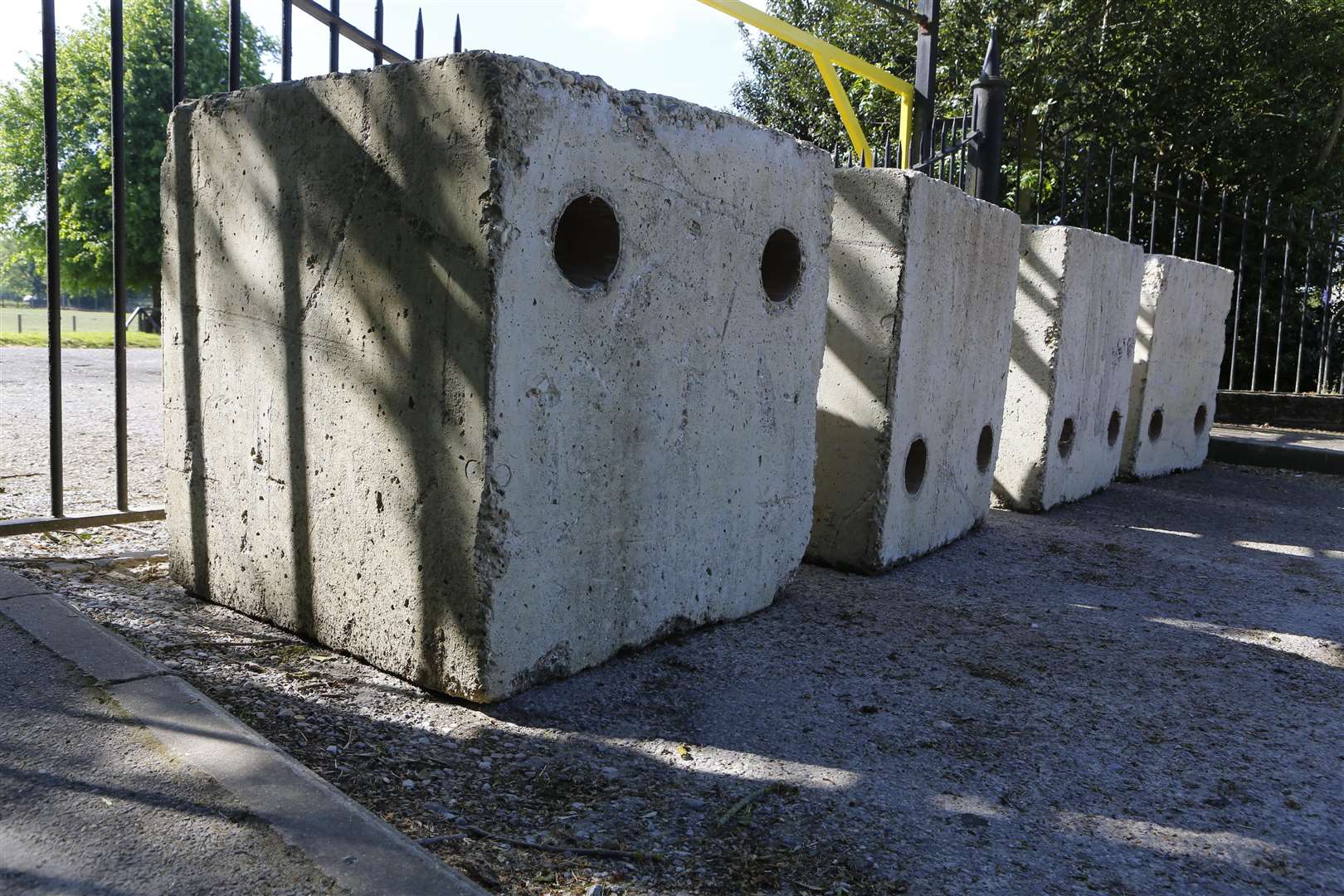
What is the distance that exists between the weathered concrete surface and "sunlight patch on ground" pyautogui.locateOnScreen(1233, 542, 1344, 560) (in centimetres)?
197

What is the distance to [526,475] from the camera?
9.04 ft

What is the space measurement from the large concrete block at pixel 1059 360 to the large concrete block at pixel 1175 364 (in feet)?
3.05

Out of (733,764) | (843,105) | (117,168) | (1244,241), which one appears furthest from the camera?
(1244,241)

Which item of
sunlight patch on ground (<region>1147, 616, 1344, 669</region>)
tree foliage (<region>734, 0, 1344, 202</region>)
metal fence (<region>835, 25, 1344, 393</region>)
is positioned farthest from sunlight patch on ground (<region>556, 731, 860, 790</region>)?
tree foliage (<region>734, 0, 1344, 202</region>)

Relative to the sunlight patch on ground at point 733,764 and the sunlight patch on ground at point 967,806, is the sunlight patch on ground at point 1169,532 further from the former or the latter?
the sunlight patch on ground at point 733,764

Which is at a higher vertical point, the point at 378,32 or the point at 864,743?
the point at 378,32

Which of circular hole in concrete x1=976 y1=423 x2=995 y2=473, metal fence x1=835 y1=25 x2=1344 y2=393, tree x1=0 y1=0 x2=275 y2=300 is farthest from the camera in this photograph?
tree x1=0 y1=0 x2=275 y2=300

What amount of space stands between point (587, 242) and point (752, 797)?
1653mm

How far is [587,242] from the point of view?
3.04 m

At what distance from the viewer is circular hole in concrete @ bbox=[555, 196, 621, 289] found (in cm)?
293

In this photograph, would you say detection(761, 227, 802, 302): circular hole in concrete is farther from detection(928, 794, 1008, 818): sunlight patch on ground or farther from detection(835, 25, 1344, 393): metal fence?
detection(835, 25, 1344, 393): metal fence

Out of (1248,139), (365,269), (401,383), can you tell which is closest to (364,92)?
(365,269)

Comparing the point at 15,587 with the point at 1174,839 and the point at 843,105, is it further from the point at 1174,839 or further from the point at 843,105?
the point at 843,105

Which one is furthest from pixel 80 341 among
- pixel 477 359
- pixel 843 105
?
pixel 477 359
